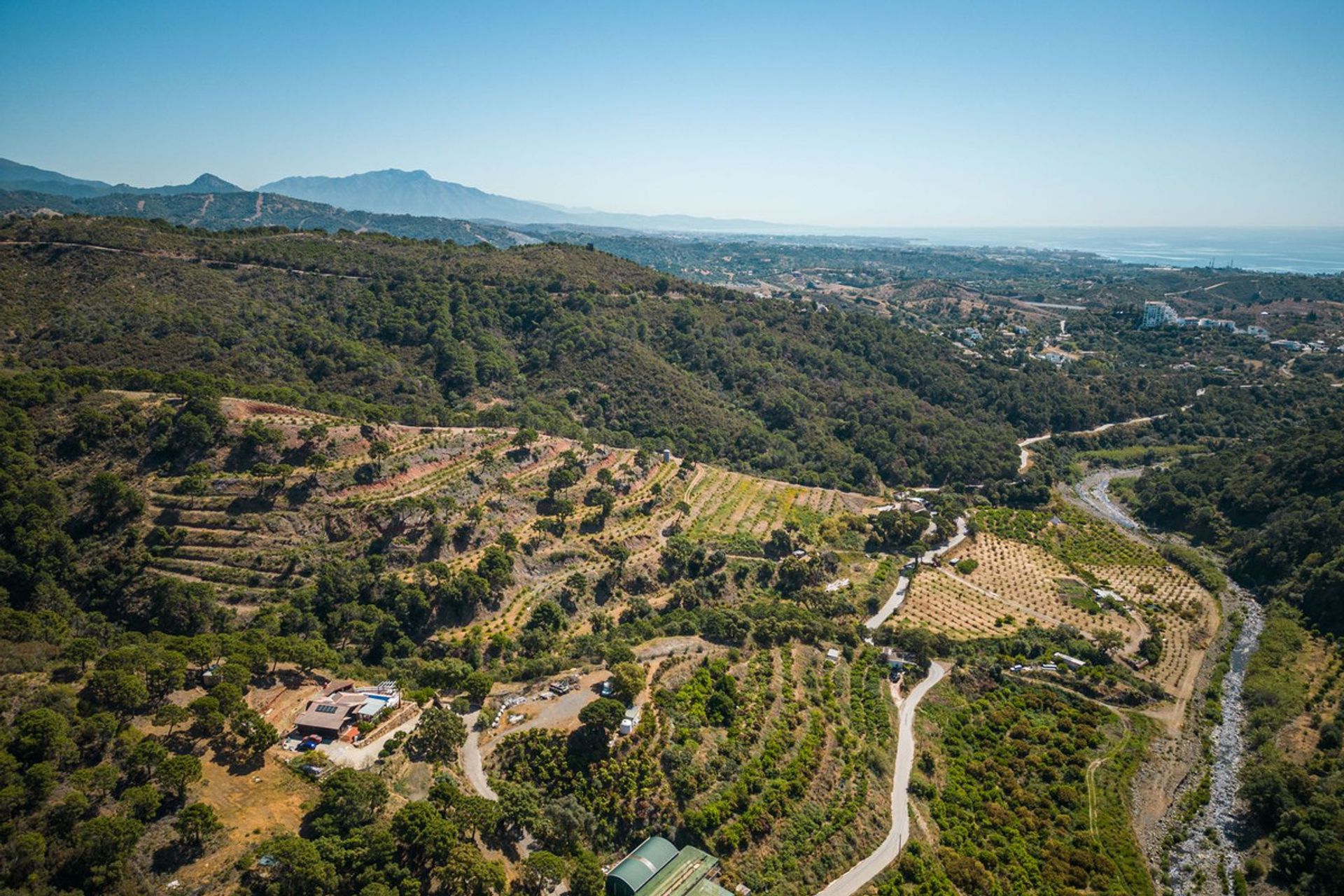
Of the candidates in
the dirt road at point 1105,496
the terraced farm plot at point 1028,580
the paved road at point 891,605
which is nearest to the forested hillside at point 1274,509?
the dirt road at point 1105,496

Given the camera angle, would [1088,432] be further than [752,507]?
Yes

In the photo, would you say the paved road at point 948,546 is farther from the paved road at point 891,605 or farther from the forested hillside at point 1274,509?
the forested hillside at point 1274,509

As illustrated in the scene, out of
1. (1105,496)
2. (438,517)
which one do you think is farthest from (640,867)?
(1105,496)

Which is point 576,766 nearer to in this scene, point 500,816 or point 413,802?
point 500,816

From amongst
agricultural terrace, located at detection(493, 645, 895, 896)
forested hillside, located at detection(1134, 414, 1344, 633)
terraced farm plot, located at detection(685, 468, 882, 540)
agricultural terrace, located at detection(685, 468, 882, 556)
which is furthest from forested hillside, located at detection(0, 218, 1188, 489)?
agricultural terrace, located at detection(493, 645, 895, 896)

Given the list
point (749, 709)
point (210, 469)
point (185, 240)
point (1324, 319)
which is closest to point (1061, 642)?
point (749, 709)

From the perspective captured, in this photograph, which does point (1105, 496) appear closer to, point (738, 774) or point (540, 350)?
point (738, 774)

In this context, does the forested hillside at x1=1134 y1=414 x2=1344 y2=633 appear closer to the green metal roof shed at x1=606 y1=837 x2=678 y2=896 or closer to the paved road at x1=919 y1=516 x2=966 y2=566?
the paved road at x1=919 y1=516 x2=966 y2=566
